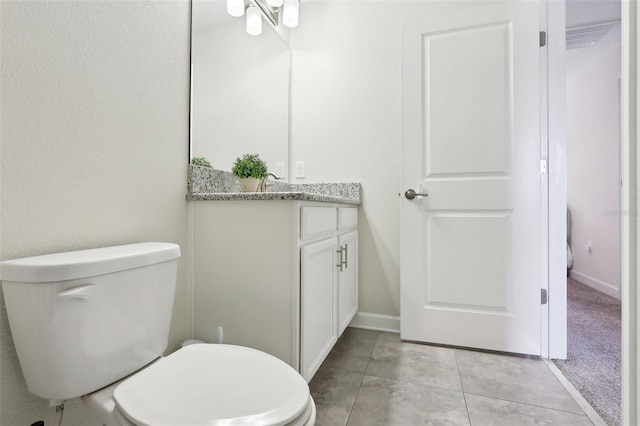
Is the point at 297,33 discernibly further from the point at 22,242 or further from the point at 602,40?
the point at 602,40

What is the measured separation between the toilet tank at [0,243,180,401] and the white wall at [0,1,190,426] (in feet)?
0.45

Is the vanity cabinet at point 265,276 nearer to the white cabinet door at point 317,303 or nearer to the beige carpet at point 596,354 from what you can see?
the white cabinet door at point 317,303

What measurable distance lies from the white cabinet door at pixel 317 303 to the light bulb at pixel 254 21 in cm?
128

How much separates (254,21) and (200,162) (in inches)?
38.0

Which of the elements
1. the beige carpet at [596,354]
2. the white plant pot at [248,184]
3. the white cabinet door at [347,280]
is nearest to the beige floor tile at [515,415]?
the beige carpet at [596,354]

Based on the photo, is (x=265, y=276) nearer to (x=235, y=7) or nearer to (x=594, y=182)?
(x=235, y=7)

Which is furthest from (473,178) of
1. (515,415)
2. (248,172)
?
(248,172)

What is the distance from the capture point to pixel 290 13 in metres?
1.96

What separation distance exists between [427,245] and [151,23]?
1652 mm

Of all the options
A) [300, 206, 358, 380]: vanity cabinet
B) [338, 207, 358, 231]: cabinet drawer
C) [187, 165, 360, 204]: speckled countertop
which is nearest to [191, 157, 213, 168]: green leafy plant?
[187, 165, 360, 204]: speckled countertop

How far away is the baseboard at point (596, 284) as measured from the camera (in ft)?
9.01

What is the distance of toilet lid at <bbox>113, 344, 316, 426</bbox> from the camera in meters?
0.61

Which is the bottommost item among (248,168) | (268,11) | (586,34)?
(248,168)

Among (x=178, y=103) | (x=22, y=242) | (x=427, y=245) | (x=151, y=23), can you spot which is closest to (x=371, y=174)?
(x=427, y=245)
